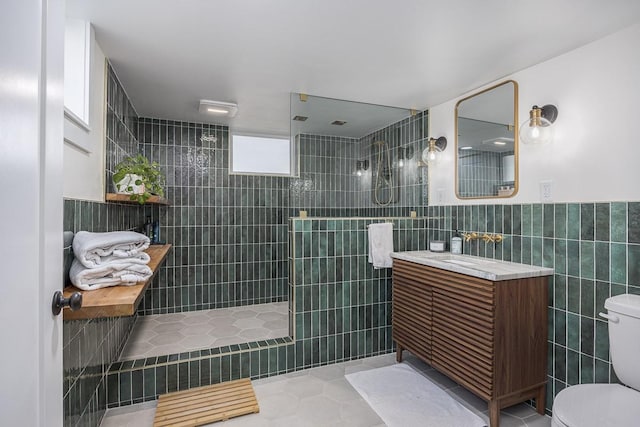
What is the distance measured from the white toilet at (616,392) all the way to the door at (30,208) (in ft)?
5.89

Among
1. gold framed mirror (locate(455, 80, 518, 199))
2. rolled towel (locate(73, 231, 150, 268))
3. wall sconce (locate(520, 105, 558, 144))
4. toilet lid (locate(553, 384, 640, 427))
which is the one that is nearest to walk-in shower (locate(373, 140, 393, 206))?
gold framed mirror (locate(455, 80, 518, 199))

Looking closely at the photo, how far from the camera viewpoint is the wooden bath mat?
192 centimetres

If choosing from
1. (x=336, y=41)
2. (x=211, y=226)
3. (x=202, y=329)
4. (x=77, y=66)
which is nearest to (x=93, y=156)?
(x=77, y=66)

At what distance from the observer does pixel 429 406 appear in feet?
6.73

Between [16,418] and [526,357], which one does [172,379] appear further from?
[526,357]

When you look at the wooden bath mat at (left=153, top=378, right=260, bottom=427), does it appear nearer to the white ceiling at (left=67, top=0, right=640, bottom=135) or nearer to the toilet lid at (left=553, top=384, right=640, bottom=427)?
the toilet lid at (left=553, top=384, right=640, bottom=427)

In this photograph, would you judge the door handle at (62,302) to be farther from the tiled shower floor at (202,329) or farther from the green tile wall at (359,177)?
the green tile wall at (359,177)

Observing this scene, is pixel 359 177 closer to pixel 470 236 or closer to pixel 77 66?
pixel 470 236

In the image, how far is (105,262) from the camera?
4.53ft

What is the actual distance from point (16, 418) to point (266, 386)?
1.82 meters

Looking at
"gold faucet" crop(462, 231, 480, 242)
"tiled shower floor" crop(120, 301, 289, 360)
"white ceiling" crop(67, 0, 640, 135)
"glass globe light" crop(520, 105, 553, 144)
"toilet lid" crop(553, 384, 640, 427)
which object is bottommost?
"tiled shower floor" crop(120, 301, 289, 360)

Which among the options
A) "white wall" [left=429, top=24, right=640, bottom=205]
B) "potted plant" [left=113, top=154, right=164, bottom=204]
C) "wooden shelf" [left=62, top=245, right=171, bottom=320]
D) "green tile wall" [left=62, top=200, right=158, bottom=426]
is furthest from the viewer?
"potted plant" [left=113, top=154, right=164, bottom=204]

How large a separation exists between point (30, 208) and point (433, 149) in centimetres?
282

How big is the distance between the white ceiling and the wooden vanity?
4.33 feet
